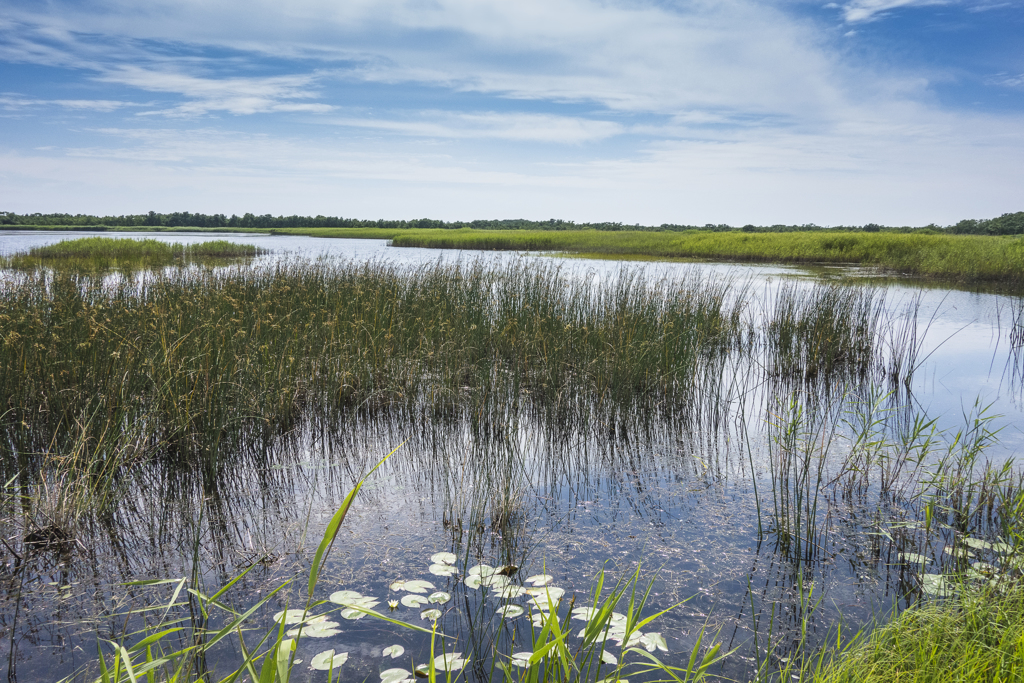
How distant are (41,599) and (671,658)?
2589 mm

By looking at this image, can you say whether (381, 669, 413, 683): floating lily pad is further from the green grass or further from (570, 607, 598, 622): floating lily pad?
the green grass

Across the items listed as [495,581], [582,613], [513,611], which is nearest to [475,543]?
[495,581]

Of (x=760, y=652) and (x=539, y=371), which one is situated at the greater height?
(x=539, y=371)

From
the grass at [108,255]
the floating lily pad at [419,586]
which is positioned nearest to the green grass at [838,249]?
the grass at [108,255]

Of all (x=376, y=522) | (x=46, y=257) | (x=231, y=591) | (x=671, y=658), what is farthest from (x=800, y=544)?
(x=46, y=257)

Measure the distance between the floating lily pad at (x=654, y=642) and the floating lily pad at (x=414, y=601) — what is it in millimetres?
915

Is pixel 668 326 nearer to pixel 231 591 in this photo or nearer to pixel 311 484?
pixel 311 484

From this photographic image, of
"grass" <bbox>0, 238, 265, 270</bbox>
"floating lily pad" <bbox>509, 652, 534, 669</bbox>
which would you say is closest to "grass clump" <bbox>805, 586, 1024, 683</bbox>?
"floating lily pad" <bbox>509, 652, 534, 669</bbox>

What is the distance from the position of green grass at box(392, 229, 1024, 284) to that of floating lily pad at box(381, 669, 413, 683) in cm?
1993

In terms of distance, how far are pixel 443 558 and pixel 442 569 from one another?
3.4 inches

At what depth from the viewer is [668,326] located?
641cm

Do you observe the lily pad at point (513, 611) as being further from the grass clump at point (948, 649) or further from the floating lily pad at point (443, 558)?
the grass clump at point (948, 649)

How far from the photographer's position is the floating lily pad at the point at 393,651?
7.14 ft

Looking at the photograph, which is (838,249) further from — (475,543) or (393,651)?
(393,651)
